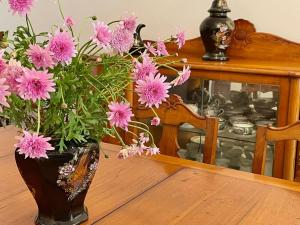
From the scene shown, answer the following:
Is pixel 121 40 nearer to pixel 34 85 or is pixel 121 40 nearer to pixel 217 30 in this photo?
pixel 34 85

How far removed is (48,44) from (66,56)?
37 mm

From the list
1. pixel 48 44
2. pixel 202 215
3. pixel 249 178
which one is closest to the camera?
pixel 48 44

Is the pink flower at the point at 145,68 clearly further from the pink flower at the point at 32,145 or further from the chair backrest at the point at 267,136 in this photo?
the chair backrest at the point at 267,136

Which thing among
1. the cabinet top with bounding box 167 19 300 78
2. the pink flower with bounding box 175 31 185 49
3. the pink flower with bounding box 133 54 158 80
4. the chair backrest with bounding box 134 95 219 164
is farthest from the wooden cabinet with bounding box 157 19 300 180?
the pink flower with bounding box 133 54 158 80

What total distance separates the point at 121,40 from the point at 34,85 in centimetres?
22

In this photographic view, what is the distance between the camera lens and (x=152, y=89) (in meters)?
0.77

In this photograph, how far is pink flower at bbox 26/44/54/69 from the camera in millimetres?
726

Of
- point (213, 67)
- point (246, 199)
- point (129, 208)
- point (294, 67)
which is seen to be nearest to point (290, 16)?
point (294, 67)

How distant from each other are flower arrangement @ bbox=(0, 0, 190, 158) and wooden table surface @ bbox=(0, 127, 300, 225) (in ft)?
0.68

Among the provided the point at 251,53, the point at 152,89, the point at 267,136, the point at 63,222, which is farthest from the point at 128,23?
the point at 251,53

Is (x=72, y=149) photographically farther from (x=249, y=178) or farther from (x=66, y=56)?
(x=249, y=178)

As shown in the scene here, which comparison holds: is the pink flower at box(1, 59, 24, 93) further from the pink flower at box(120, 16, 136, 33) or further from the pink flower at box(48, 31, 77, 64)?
the pink flower at box(120, 16, 136, 33)

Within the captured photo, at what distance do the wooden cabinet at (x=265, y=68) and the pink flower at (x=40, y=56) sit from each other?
1.34 meters

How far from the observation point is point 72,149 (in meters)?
0.84
